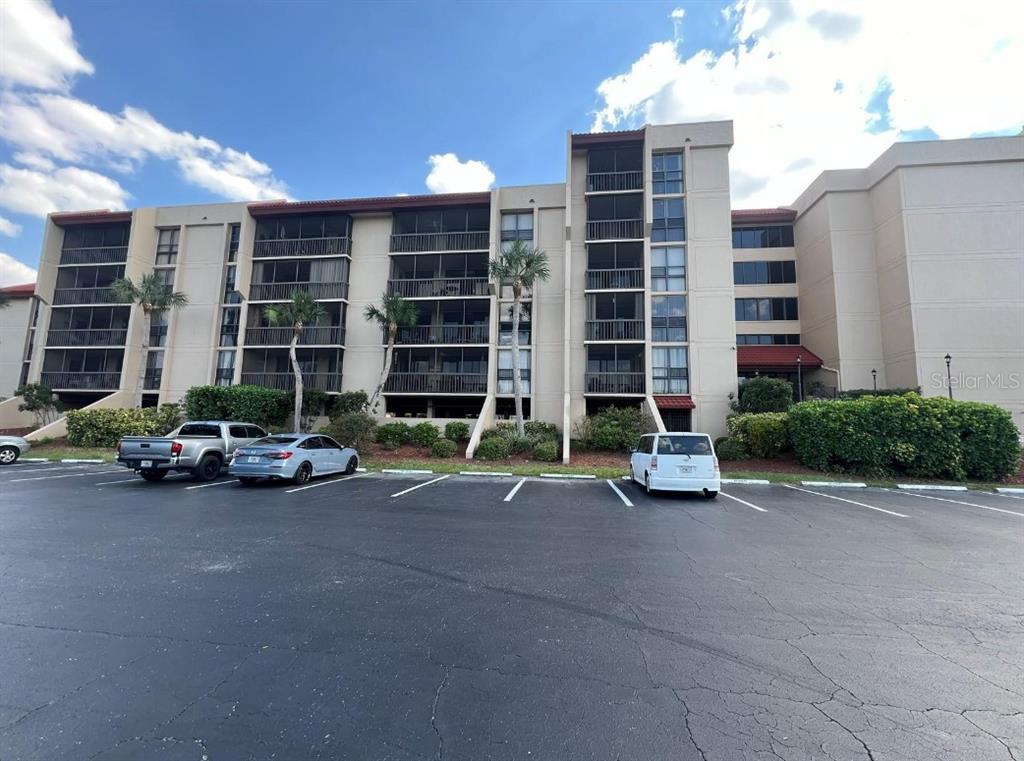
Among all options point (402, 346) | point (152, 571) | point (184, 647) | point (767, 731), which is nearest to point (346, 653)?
point (184, 647)

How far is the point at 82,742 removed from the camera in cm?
239

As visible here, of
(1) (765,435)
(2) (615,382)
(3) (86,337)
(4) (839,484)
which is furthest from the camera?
(3) (86,337)

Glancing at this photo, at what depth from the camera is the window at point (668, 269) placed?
77.7 feet

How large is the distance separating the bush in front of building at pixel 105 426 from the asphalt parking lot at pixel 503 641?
17060 millimetres

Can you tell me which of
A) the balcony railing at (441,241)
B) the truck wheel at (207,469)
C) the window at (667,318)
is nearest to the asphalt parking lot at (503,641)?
the truck wheel at (207,469)

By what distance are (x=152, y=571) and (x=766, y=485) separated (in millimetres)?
14990

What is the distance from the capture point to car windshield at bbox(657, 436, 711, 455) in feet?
36.0

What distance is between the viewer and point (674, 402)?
22000mm

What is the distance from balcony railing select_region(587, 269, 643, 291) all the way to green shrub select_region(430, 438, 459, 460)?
11.3 meters

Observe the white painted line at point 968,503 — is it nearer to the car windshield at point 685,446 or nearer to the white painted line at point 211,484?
the car windshield at point 685,446

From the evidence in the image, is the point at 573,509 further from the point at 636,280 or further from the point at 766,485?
the point at 636,280

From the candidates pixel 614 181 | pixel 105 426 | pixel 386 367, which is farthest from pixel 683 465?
pixel 105 426

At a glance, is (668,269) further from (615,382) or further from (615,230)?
(615,382)

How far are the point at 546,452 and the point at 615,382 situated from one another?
6638mm
